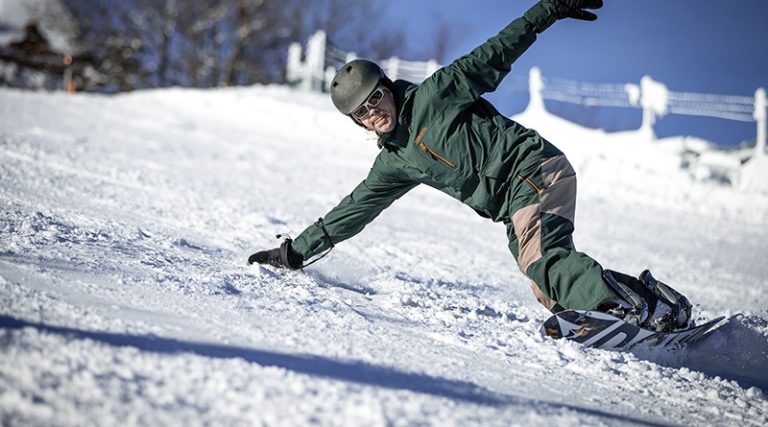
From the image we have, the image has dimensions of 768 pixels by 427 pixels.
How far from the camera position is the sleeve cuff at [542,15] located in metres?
2.49

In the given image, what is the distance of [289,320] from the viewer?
1.98m

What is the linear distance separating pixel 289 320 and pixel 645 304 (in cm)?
142

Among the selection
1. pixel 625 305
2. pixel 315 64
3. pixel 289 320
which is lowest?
pixel 289 320

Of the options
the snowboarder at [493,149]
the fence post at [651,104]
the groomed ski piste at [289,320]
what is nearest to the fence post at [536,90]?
the fence post at [651,104]

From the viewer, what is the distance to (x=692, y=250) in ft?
20.1

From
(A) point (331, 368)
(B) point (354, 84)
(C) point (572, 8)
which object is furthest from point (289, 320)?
(C) point (572, 8)

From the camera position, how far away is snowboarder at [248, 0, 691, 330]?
239 cm

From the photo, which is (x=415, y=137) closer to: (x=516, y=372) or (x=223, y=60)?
(x=516, y=372)

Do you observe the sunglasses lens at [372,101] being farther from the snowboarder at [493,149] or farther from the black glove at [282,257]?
the black glove at [282,257]

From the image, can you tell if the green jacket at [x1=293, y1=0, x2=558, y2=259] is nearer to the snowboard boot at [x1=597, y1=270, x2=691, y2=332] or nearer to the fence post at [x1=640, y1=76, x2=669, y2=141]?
the snowboard boot at [x1=597, y1=270, x2=691, y2=332]

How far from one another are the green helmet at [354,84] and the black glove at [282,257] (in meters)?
0.75

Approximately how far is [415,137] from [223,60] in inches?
1032

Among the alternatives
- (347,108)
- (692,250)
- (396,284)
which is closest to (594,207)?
(692,250)

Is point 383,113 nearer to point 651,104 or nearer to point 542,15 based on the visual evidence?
point 542,15
